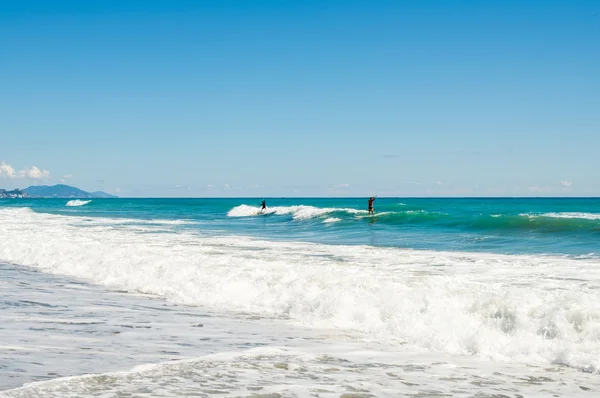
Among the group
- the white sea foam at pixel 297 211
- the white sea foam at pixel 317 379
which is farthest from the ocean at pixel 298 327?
the white sea foam at pixel 297 211

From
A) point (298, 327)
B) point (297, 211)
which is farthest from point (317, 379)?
point (297, 211)

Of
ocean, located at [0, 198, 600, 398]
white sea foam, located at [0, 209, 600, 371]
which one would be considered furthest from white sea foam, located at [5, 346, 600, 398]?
white sea foam, located at [0, 209, 600, 371]

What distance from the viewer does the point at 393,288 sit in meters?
10.8

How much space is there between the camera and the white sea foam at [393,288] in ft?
26.2

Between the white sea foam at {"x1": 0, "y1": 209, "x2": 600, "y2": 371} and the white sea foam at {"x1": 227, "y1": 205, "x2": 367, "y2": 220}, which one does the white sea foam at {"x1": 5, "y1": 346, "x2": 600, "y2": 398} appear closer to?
the white sea foam at {"x1": 0, "y1": 209, "x2": 600, "y2": 371}

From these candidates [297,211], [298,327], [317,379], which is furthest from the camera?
[297,211]

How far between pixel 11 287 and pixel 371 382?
9.36 metres

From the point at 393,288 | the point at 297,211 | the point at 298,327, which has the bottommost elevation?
the point at 298,327

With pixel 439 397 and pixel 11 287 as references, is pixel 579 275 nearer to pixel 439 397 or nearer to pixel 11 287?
pixel 439 397

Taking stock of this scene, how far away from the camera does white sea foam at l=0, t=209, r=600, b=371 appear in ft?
26.2

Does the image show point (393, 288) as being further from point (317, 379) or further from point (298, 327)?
point (317, 379)

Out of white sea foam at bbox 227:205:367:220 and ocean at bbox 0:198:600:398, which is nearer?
ocean at bbox 0:198:600:398

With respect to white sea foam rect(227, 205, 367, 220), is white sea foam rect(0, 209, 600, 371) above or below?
below

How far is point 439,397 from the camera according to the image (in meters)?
5.59
